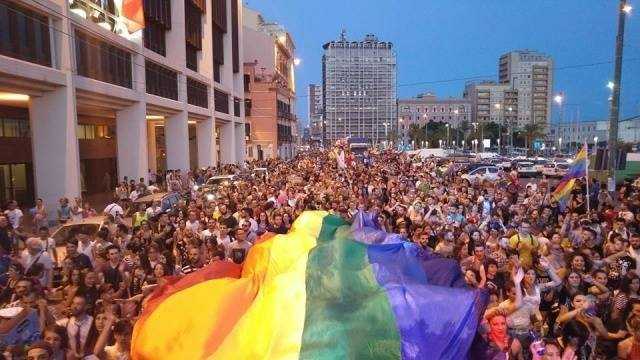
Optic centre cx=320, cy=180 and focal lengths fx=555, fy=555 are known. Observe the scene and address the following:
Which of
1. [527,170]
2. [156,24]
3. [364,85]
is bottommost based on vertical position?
[527,170]

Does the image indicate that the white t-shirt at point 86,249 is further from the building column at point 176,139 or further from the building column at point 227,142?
the building column at point 227,142

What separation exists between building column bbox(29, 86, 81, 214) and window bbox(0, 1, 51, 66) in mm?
1443

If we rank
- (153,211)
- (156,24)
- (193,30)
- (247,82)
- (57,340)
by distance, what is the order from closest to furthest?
(57,340) < (153,211) < (156,24) < (193,30) < (247,82)

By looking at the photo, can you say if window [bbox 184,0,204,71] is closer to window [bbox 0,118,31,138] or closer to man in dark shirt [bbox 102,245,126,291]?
window [bbox 0,118,31,138]

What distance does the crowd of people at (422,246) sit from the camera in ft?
20.2

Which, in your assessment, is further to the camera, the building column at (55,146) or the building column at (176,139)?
the building column at (176,139)

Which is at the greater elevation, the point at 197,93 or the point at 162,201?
the point at 197,93

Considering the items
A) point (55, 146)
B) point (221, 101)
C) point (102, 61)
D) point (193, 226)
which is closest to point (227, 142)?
point (221, 101)

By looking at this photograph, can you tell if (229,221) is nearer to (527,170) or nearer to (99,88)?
(99,88)

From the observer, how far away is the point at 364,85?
168375mm

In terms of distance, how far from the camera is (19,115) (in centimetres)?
2505

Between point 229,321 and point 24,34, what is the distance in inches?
582

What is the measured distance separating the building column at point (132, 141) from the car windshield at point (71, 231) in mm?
14469

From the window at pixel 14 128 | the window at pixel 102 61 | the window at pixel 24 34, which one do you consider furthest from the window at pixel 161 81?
the window at pixel 24 34
